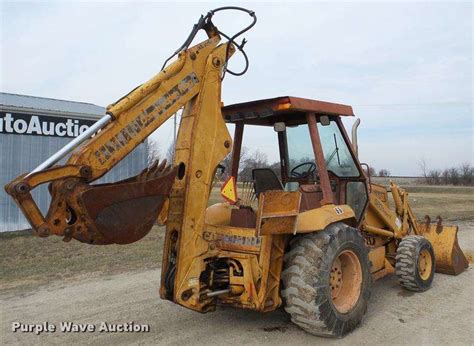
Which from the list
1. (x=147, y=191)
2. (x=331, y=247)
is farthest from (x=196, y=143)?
(x=331, y=247)

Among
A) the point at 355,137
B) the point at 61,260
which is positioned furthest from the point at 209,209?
the point at 61,260

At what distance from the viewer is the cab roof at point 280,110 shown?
4707mm

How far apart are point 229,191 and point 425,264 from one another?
3.23 meters

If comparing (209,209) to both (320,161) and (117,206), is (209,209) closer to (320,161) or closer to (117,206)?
(320,161)

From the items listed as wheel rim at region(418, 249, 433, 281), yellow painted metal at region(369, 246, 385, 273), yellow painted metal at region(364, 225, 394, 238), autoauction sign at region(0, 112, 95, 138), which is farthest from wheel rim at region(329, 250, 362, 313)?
autoauction sign at region(0, 112, 95, 138)

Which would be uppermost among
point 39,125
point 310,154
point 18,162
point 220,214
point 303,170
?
point 39,125

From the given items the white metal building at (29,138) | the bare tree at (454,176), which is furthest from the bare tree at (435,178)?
the white metal building at (29,138)

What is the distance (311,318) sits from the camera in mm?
4258

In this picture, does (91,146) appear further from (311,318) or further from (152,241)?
(152,241)

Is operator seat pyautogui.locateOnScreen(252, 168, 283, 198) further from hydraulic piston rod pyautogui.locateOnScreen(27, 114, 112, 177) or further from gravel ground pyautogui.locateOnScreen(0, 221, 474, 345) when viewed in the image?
hydraulic piston rod pyautogui.locateOnScreen(27, 114, 112, 177)

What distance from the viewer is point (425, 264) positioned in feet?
21.0

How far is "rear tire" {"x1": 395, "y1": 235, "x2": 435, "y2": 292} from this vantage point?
19.5 feet

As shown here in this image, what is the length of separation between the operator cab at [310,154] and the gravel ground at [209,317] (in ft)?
4.21

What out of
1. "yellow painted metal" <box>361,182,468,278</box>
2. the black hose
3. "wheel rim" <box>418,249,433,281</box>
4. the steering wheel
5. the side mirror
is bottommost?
"wheel rim" <box>418,249,433,281</box>
